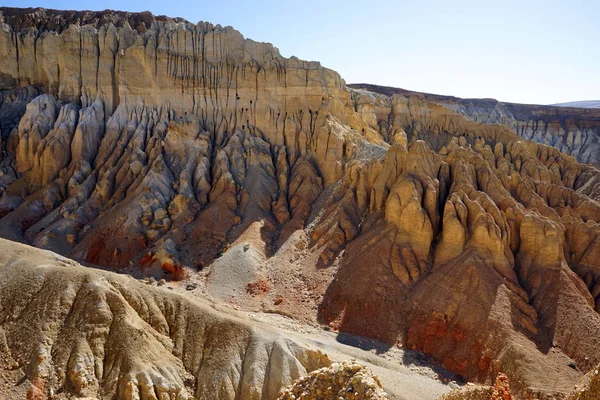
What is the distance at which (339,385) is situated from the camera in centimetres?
1448

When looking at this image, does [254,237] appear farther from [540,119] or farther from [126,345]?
[540,119]

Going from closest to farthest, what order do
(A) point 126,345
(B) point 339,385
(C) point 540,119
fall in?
(B) point 339,385
(A) point 126,345
(C) point 540,119

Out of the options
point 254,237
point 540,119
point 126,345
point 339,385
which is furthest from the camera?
point 540,119

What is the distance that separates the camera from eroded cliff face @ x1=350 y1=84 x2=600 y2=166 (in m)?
90.8

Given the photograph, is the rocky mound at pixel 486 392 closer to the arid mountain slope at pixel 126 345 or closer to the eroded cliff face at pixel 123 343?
the arid mountain slope at pixel 126 345

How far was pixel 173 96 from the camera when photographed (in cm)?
4753

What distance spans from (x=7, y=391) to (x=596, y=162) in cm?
9819

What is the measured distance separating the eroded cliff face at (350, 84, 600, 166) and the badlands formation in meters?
35.4

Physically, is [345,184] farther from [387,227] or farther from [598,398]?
[598,398]

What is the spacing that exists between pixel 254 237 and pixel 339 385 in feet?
72.0

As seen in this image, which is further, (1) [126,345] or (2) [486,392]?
(1) [126,345]

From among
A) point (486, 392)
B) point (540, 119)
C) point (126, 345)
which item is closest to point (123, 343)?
point (126, 345)

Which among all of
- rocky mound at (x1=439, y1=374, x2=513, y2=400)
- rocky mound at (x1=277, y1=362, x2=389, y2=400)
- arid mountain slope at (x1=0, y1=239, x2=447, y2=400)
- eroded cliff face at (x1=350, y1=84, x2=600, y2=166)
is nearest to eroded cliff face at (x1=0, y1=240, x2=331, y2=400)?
arid mountain slope at (x1=0, y1=239, x2=447, y2=400)

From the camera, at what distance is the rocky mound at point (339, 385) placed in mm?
13680
